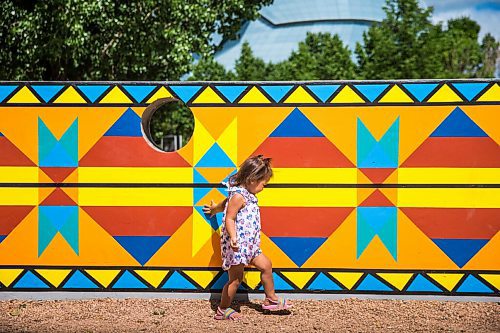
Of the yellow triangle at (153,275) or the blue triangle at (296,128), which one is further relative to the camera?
the yellow triangle at (153,275)

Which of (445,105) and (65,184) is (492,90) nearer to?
(445,105)

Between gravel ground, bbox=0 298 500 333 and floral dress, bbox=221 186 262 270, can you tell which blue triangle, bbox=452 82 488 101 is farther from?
floral dress, bbox=221 186 262 270

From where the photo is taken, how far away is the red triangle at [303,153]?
596 centimetres

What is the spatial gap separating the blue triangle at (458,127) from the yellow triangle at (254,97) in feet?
5.50

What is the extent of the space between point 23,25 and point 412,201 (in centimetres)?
1078

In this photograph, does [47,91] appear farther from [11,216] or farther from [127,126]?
[11,216]

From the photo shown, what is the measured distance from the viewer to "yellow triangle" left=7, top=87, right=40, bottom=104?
6.14 meters

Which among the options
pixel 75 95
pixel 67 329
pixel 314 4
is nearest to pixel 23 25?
pixel 75 95

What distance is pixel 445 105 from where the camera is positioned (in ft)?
19.3

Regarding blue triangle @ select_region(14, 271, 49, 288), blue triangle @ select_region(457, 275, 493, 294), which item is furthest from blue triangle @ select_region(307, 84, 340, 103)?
blue triangle @ select_region(14, 271, 49, 288)

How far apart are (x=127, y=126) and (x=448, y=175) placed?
3155mm

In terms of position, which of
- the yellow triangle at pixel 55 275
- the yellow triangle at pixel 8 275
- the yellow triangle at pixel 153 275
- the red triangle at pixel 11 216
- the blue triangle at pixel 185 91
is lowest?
the yellow triangle at pixel 8 275

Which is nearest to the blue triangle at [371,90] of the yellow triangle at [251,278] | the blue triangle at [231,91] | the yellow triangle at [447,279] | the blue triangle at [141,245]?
the blue triangle at [231,91]

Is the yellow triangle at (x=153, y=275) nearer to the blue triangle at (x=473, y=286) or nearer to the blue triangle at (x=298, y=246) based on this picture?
the blue triangle at (x=298, y=246)
